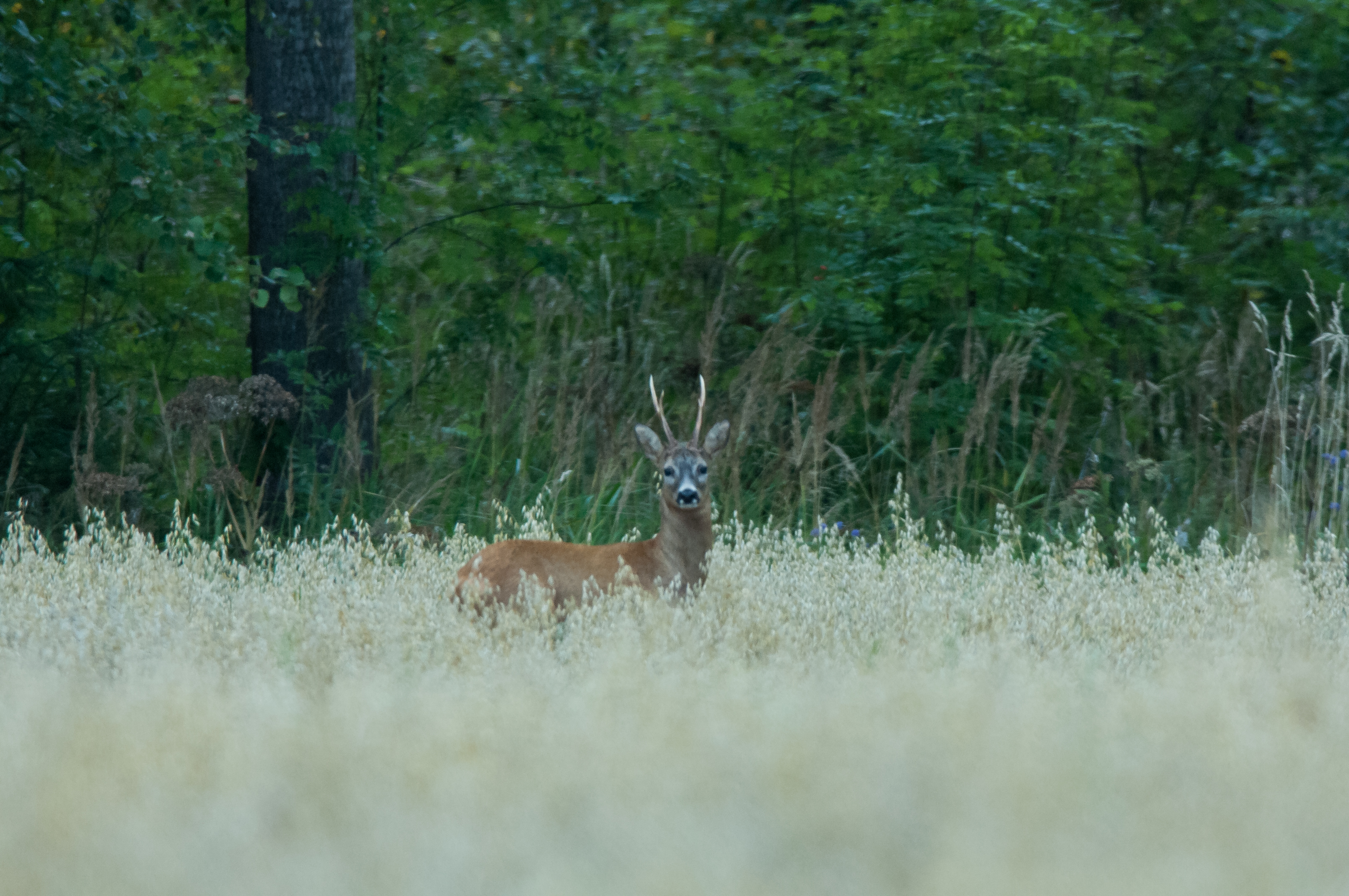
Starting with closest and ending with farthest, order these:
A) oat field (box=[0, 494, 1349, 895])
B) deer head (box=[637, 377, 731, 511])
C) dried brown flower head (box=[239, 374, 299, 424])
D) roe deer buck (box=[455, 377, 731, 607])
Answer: oat field (box=[0, 494, 1349, 895]) → roe deer buck (box=[455, 377, 731, 607]) → deer head (box=[637, 377, 731, 511]) → dried brown flower head (box=[239, 374, 299, 424])

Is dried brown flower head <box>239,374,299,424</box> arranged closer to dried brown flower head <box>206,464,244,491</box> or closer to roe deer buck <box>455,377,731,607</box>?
dried brown flower head <box>206,464,244,491</box>

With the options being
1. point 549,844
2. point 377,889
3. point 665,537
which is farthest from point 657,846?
point 665,537

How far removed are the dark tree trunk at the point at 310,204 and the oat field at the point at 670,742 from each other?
217 cm

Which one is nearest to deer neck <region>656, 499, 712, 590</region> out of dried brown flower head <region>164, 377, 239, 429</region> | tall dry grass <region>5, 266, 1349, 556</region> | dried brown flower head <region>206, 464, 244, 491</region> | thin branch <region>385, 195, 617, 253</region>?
tall dry grass <region>5, 266, 1349, 556</region>

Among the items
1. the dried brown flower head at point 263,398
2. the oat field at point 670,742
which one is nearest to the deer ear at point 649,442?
the oat field at point 670,742

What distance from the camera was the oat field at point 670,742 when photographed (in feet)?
8.13

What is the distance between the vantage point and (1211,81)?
31.8 ft

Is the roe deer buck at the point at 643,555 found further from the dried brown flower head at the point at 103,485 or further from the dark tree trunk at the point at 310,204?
the dark tree trunk at the point at 310,204

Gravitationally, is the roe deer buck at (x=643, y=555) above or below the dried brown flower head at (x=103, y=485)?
above

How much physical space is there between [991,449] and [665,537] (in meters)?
2.46

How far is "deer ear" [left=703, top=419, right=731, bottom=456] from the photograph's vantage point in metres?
5.61

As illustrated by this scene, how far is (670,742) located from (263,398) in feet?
12.5

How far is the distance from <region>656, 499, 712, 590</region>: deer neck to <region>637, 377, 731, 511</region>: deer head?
0.10 ft

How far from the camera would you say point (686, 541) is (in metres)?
5.37
